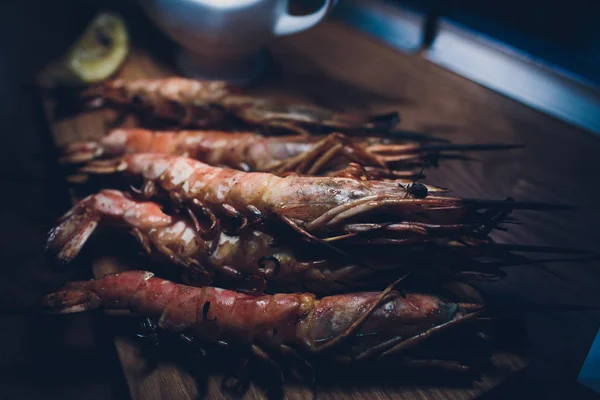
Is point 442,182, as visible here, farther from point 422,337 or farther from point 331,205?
point 422,337

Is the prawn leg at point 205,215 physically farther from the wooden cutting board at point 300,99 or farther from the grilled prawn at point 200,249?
the wooden cutting board at point 300,99

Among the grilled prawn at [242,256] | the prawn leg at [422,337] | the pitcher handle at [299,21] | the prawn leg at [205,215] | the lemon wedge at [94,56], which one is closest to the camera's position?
the prawn leg at [422,337]

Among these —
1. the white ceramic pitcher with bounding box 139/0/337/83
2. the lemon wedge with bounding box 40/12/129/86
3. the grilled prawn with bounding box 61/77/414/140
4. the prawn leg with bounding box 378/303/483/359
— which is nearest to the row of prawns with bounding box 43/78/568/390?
the prawn leg with bounding box 378/303/483/359

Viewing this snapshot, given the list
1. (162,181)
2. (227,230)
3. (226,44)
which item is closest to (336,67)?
(226,44)

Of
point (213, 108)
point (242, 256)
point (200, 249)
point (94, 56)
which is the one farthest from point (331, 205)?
point (94, 56)

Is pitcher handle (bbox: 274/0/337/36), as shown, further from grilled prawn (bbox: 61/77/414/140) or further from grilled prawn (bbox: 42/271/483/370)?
grilled prawn (bbox: 42/271/483/370)

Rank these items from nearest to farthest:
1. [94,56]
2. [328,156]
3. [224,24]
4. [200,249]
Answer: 1. [200,249]
2. [328,156]
3. [224,24]
4. [94,56]

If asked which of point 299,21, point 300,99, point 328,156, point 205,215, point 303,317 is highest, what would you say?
point 299,21

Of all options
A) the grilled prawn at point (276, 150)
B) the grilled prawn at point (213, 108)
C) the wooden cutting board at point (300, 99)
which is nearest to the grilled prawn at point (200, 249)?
the wooden cutting board at point (300, 99)
